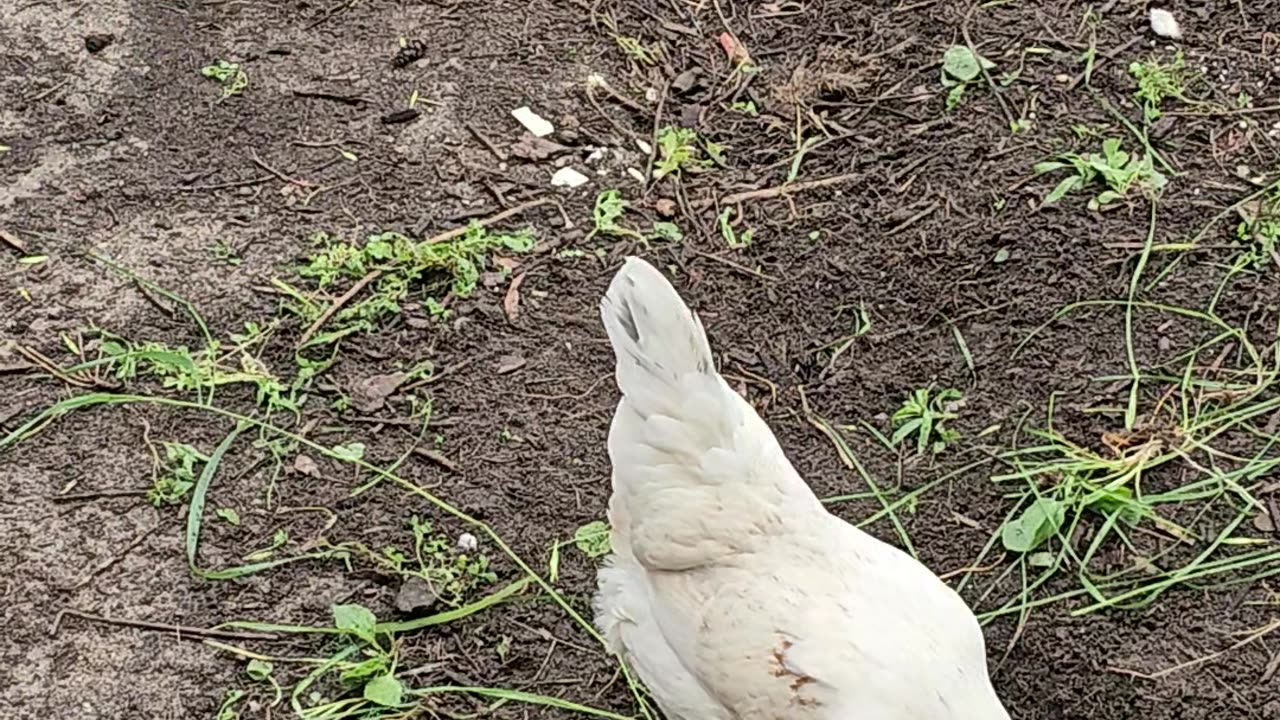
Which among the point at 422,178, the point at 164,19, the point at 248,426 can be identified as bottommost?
the point at 248,426

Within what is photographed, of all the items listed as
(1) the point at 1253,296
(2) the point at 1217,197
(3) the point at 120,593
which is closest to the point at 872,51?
(2) the point at 1217,197

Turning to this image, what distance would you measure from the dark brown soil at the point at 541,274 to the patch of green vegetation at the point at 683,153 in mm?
49

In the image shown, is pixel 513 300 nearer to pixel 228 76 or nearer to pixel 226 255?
pixel 226 255

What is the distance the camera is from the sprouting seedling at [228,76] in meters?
4.00

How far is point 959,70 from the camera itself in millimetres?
3971

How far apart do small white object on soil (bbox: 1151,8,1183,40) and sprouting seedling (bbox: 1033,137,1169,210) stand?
562 millimetres

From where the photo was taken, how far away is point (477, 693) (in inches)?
111

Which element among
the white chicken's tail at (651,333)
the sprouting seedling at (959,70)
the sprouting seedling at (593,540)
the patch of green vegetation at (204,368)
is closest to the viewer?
the white chicken's tail at (651,333)

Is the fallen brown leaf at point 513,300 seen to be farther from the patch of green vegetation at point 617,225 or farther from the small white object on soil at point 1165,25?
the small white object on soil at point 1165,25

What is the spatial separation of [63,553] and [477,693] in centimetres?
109

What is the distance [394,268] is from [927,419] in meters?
1.54

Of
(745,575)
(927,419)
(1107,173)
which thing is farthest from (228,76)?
(1107,173)

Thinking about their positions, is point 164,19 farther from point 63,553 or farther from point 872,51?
point 872,51

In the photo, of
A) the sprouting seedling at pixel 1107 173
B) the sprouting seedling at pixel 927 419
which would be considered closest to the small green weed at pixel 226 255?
the sprouting seedling at pixel 927 419
